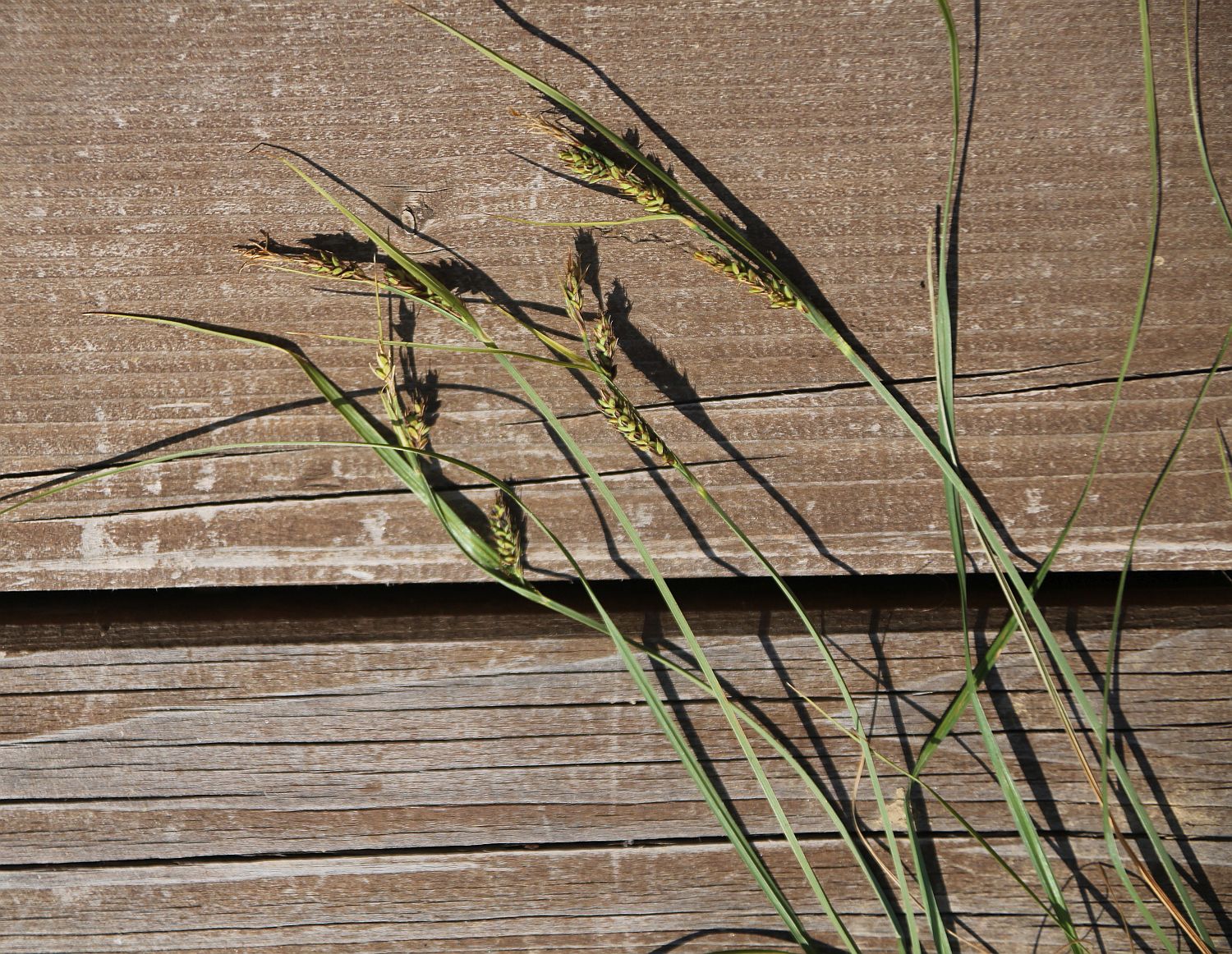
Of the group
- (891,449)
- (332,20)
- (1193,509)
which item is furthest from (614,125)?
(1193,509)

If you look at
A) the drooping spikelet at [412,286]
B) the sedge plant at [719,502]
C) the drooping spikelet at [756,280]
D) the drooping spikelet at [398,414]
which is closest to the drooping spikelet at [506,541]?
the sedge plant at [719,502]

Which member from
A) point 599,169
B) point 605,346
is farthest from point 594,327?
point 599,169

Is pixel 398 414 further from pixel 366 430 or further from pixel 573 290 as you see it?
pixel 573 290

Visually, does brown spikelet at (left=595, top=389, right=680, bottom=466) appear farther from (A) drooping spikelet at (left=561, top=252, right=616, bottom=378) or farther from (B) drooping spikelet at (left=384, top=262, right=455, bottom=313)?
(B) drooping spikelet at (left=384, top=262, right=455, bottom=313)

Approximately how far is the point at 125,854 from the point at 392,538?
0.45 meters

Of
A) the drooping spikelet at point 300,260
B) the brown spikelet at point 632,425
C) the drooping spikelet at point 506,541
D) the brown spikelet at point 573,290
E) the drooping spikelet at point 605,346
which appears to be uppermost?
the drooping spikelet at point 300,260

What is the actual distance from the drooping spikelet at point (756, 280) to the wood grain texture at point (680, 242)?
2.3 inches

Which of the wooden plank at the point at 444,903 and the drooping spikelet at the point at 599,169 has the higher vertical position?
the drooping spikelet at the point at 599,169

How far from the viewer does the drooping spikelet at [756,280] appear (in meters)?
0.81

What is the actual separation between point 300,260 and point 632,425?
1.19ft

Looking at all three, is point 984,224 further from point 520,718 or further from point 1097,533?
point 520,718

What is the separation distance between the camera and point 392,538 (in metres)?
0.89

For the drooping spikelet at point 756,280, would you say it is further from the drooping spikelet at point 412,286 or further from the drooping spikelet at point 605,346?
the drooping spikelet at point 412,286

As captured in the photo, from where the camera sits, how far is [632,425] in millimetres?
810
